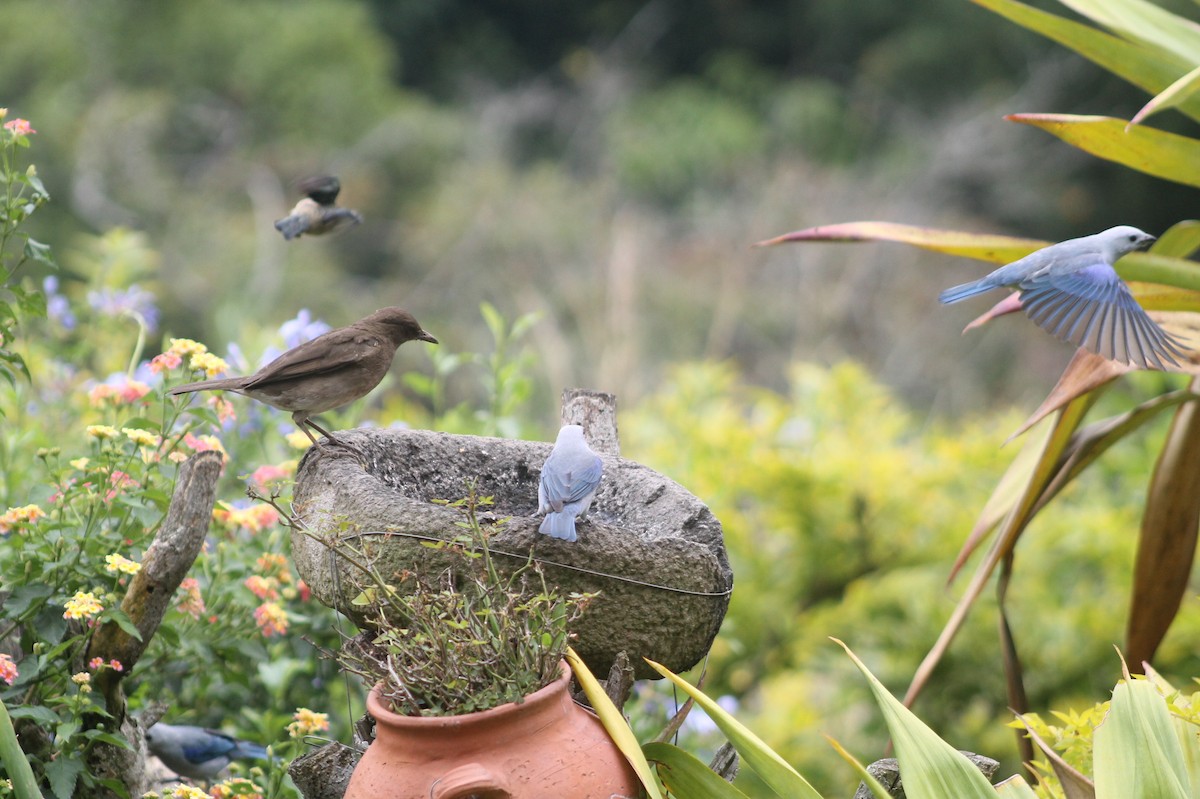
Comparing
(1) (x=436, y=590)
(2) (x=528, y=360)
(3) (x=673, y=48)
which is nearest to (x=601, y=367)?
(2) (x=528, y=360)

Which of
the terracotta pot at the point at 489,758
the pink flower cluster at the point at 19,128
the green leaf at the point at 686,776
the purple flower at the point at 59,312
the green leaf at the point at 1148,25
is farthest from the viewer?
the purple flower at the point at 59,312

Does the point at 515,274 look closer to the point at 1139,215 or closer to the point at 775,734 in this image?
the point at 1139,215

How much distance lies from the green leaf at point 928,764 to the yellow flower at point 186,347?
1.44 meters

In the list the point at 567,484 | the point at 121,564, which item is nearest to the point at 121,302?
the point at 121,564

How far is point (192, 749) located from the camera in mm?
2604

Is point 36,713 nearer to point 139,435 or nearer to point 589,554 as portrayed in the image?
point 139,435

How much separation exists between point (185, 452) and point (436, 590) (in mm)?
Result: 908

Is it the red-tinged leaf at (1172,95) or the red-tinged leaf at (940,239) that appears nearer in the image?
the red-tinged leaf at (1172,95)

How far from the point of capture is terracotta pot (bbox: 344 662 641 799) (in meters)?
1.77

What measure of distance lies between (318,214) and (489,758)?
127 cm

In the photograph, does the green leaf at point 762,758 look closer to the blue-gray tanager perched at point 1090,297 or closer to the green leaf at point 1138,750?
the green leaf at point 1138,750

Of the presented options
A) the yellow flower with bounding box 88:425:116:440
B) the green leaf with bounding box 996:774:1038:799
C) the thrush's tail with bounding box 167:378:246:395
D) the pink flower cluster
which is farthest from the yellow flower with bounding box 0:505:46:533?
the green leaf with bounding box 996:774:1038:799

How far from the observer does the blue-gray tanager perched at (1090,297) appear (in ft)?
7.53

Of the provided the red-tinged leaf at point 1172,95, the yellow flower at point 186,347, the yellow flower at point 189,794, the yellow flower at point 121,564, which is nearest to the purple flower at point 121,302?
the yellow flower at point 186,347
